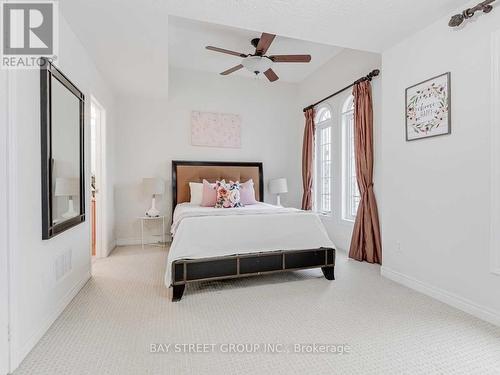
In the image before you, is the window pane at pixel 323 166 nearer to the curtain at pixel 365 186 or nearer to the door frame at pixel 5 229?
the curtain at pixel 365 186

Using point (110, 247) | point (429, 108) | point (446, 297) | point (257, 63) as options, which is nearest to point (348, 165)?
point (429, 108)

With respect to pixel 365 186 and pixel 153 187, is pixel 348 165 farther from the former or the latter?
pixel 153 187

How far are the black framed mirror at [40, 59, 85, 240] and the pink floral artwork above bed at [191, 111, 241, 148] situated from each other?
230 centimetres

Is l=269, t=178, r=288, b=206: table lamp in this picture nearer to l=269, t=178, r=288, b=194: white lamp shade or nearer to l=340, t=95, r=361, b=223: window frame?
l=269, t=178, r=288, b=194: white lamp shade

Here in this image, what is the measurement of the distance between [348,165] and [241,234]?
7.86 ft

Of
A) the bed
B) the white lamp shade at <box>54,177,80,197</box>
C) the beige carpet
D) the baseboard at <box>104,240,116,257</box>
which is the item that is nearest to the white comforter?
the bed

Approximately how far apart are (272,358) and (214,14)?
2.74m

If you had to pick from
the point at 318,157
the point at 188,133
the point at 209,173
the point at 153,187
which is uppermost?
the point at 188,133

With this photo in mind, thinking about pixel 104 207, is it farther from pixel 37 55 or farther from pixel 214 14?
pixel 214 14

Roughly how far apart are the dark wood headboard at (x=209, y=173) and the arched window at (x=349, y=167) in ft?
5.10

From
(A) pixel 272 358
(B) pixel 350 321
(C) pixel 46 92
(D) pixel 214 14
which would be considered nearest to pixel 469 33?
(D) pixel 214 14

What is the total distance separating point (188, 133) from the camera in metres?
5.08

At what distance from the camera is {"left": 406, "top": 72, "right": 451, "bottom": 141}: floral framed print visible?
8.23ft

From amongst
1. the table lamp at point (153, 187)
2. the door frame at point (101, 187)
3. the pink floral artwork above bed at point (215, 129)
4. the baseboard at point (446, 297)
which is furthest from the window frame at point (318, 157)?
the door frame at point (101, 187)
